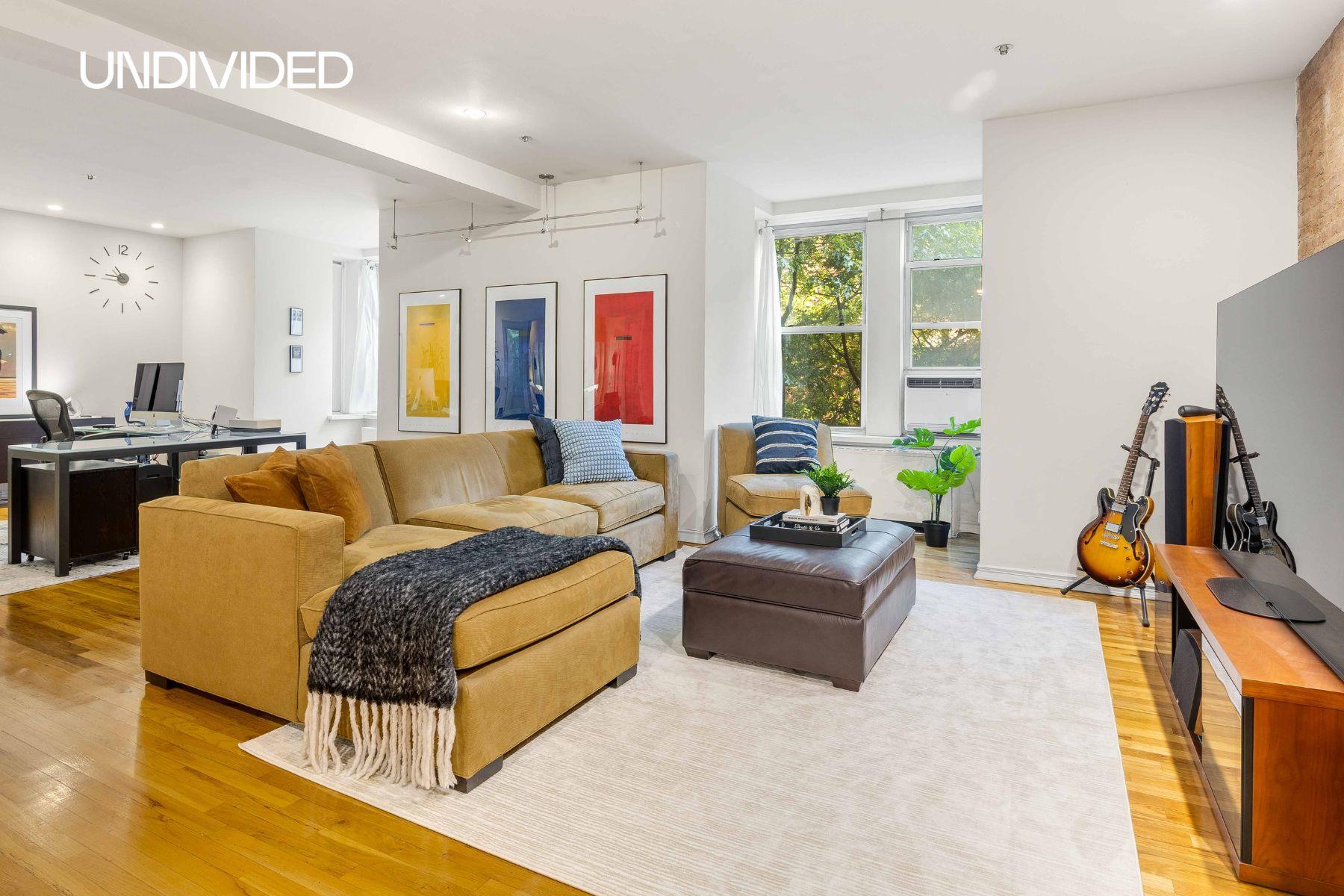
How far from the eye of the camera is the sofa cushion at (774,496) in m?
4.70

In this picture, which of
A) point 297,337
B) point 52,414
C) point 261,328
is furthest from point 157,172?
point 297,337

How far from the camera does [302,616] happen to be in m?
2.26

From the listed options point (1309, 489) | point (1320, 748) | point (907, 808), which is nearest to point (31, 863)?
point (907, 808)

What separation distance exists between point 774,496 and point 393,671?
305cm

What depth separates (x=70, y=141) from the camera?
16.4ft

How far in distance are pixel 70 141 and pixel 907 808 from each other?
20.6 ft

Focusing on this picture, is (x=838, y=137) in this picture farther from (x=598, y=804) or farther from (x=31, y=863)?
(x=31, y=863)

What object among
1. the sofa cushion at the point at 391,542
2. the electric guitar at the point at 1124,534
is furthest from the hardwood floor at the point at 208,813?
the electric guitar at the point at 1124,534

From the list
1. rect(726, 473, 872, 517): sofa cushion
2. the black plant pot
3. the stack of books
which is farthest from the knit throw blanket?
the black plant pot

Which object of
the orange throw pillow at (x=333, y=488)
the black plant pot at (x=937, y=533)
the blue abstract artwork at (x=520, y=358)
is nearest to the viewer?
the orange throw pillow at (x=333, y=488)

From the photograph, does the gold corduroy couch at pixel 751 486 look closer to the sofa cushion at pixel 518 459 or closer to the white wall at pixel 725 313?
the white wall at pixel 725 313

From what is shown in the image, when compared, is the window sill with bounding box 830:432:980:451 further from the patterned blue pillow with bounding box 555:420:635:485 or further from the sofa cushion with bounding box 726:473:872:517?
the patterned blue pillow with bounding box 555:420:635:485

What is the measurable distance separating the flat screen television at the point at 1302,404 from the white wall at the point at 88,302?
368 inches

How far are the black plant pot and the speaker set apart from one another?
2.32 meters
